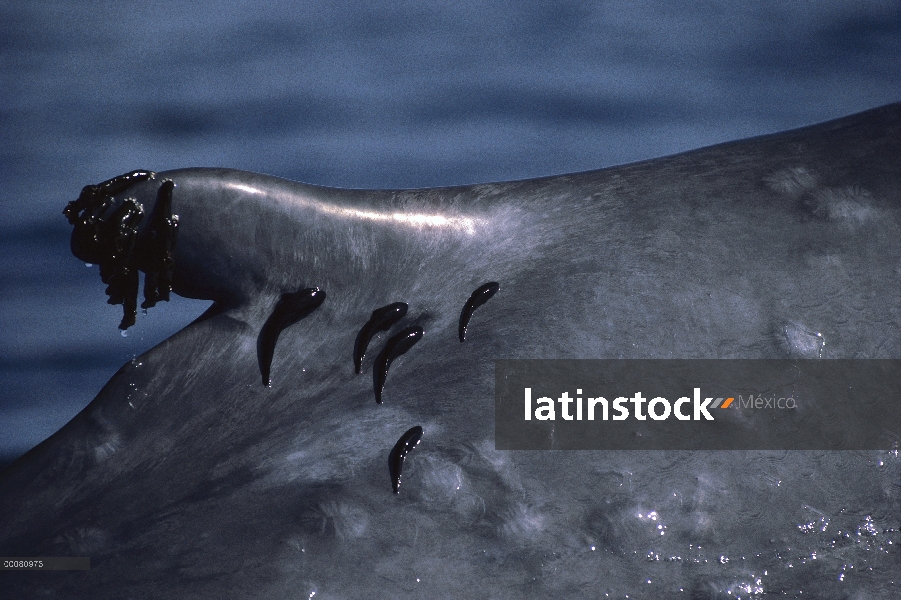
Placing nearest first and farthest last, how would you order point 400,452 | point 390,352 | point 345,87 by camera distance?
1. point 400,452
2. point 390,352
3. point 345,87

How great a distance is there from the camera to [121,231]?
201 centimetres

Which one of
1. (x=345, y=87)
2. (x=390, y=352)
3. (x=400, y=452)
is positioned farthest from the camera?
(x=345, y=87)

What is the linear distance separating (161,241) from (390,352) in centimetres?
50

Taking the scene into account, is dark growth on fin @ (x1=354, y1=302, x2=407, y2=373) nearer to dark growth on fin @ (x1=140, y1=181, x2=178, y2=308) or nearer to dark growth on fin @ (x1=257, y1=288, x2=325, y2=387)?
dark growth on fin @ (x1=257, y1=288, x2=325, y2=387)

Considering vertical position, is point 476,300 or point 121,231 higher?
point 121,231

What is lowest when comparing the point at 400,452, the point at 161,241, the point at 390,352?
the point at 400,452

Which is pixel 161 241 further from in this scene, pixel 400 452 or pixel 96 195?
pixel 400 452

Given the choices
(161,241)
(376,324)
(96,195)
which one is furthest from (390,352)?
(96,195)

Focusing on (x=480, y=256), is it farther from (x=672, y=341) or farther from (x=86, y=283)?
(x=86, y=283)

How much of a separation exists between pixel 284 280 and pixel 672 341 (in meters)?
0.79

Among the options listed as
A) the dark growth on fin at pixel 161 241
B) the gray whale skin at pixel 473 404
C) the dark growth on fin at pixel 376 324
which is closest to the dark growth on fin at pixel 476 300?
the gray whale skin at pixel 473 404

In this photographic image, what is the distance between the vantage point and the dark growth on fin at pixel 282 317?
82.0 inches

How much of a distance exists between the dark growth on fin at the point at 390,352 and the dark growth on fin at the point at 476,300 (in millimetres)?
87

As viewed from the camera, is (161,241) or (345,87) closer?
(161,241)
